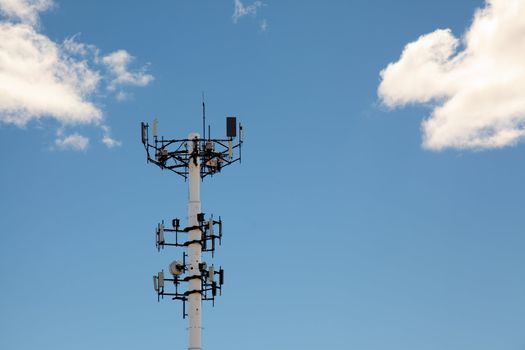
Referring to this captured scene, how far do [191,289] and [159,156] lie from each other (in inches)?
353

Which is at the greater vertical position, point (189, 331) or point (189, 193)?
point (189, 193)

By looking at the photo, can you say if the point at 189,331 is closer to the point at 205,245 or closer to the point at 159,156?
the point at 205,245

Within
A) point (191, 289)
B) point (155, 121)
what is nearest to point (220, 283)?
point (191, 289)

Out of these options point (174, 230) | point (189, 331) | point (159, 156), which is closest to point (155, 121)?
point (159, 156)

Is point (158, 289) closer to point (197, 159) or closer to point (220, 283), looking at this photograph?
point (220, 283)

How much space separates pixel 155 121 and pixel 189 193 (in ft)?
17.3

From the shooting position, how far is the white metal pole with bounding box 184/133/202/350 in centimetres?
6700

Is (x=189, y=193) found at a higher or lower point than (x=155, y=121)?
lower

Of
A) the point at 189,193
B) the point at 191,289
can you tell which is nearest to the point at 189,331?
the point at 191,289

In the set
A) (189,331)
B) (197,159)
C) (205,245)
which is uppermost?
(197,159)

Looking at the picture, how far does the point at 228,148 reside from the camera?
7100 centimetres

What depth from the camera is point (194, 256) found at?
2692 inches

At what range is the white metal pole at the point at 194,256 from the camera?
67000 mm

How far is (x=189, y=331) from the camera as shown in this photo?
67.1 metres
